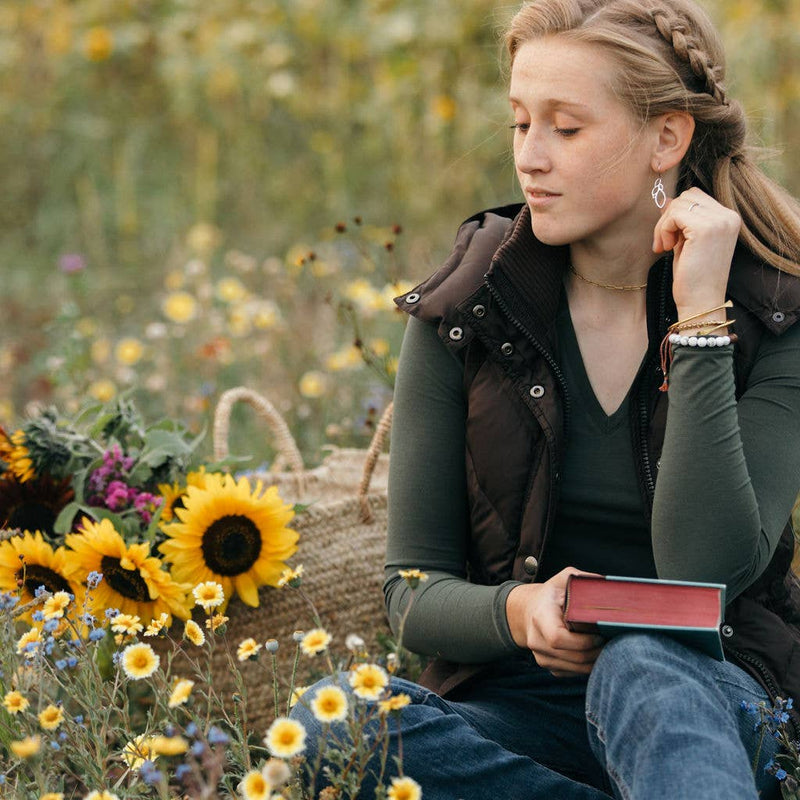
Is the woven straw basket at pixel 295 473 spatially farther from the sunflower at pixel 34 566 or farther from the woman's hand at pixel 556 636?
the woman's hand at pixel 556 636

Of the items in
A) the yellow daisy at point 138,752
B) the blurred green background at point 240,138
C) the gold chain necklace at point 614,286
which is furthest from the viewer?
the blurred green background at point 240,138

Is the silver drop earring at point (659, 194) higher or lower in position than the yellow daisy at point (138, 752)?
higher

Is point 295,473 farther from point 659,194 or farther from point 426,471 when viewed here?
point 659,194

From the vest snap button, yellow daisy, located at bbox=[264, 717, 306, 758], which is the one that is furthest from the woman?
yellow daisy, located at bbox=[264, 717, 306, 758]

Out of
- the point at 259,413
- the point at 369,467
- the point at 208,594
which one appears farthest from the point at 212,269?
the point at 208,594

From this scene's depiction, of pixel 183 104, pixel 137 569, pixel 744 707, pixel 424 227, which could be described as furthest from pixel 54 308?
pixel 744 707

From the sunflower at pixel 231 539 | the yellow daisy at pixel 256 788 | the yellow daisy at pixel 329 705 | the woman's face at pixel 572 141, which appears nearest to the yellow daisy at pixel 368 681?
the yellow daisy at pixel 329 705

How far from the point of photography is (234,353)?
161 inches

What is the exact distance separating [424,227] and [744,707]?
3.66 m

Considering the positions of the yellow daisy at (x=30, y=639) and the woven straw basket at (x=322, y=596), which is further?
the woven straw basket at (x=322, y=596)

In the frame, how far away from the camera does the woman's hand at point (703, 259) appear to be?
5.99 ft

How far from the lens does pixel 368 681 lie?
142 cm

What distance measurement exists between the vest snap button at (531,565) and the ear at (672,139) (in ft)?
2.15

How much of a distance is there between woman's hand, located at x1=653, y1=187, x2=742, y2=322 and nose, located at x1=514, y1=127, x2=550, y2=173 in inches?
8.8
